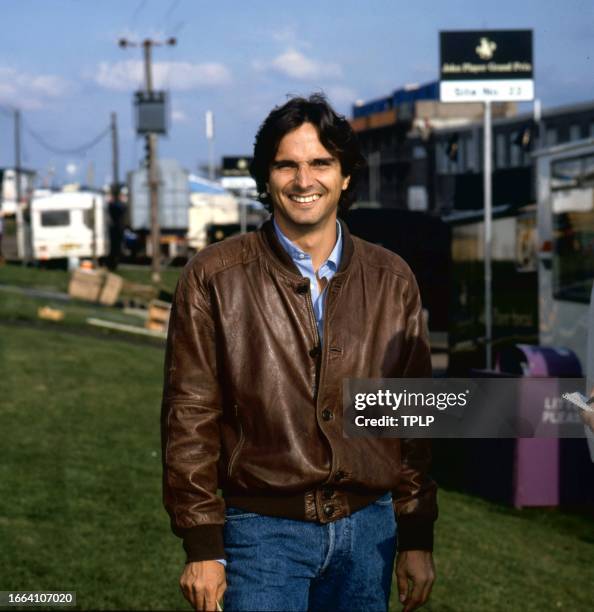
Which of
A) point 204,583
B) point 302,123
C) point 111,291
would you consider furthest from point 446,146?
point 204,583

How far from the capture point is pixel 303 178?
9.21 feet

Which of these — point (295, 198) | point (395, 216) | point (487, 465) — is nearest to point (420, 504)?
point (295, 198)

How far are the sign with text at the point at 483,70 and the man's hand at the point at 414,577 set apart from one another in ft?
7.81

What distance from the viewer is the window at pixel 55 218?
4167 cm

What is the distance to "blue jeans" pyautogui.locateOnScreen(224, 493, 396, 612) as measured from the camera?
2.75 meters

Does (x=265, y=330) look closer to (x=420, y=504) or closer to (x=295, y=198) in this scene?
(x=295, y=198)

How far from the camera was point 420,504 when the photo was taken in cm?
293

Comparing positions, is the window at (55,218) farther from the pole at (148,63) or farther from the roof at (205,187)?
the roof at (205,187)

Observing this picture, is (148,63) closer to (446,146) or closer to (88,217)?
(88,217)

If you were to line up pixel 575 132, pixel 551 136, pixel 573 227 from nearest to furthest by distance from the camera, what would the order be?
pixel 573 227, pixel 575 132, pixel 551 136

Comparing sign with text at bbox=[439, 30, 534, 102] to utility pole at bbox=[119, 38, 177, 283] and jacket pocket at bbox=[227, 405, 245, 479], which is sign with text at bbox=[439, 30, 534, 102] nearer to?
jacket pocket at bbox=[227, 405, 245, 479]

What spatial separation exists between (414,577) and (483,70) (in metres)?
3.76

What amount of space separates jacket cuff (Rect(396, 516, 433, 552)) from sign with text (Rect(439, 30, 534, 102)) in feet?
7.57

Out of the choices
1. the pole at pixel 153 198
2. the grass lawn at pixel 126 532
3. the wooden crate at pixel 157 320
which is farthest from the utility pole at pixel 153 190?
the grass lawn at pixel 126 532
